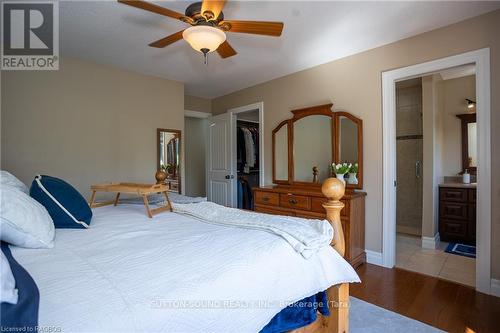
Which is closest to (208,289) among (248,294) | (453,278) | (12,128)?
(248,294)

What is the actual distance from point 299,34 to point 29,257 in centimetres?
253

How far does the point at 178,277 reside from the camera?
29.6 inches

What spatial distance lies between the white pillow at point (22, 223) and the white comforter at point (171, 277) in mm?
38

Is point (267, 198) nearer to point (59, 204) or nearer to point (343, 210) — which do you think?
point (343, 210)

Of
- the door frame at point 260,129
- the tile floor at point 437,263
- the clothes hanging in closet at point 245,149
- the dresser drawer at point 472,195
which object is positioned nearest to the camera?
the tile floor at point 437,263

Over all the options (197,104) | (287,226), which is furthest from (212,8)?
(197,104)

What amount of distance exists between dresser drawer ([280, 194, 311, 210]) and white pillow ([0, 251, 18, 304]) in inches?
101

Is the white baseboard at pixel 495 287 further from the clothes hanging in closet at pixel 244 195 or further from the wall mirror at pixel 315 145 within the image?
the clothes hanging in closet at pixel 244 195

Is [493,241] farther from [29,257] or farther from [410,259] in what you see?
[29,257]

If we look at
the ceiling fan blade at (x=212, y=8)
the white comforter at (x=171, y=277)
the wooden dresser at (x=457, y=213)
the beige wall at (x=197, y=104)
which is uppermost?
the beige wall at (x=197, y=104)

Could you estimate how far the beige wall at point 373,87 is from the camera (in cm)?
211

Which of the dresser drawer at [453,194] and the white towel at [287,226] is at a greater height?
the white towel at [287,226]

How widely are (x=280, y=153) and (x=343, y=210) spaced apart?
53.8 inches

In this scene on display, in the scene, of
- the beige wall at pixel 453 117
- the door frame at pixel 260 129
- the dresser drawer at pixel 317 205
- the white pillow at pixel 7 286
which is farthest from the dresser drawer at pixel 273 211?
the white pillow at pixel 7 286
